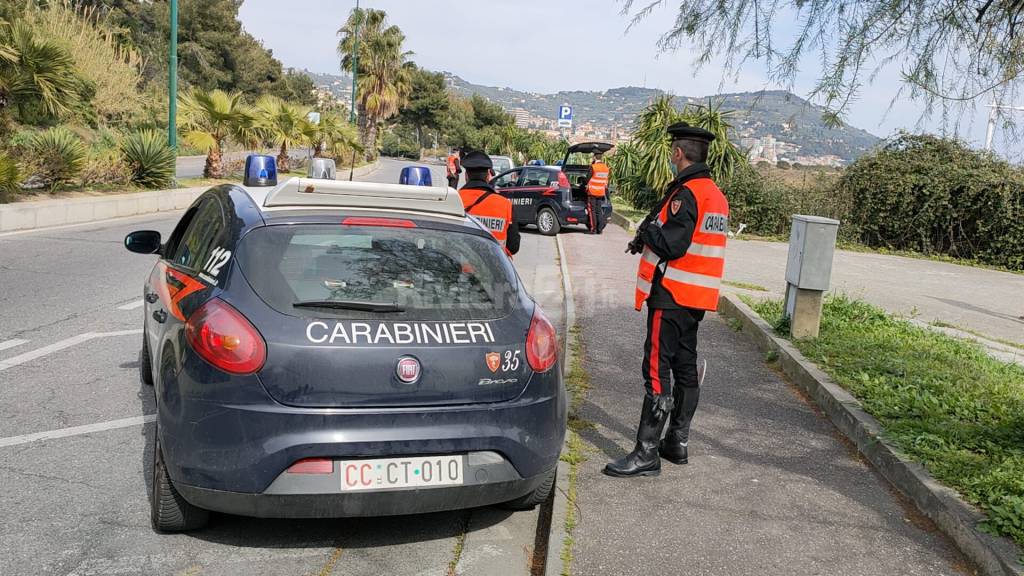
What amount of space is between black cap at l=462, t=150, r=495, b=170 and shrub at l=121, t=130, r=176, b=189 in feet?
50.2

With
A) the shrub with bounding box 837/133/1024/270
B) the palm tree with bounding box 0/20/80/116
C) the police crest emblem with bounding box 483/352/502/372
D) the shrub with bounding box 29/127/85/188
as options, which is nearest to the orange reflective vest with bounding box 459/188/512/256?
the police crest emblem with bounding box 483/352/502/372

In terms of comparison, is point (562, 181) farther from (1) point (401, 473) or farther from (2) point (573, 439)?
(1) point (401, 473)

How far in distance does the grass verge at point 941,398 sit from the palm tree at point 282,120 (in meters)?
23.6

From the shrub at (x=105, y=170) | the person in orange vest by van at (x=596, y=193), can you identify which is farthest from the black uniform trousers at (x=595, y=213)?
the shrub at (x=105, y=170)

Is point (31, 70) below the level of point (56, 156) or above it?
above

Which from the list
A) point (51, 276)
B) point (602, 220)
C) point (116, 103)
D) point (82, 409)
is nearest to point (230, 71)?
point (116, 103)

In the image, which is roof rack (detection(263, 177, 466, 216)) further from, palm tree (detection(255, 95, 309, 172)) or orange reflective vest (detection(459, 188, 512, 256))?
palm tree (detection(255, 95, 309, 172))

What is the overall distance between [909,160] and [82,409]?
20123 mm

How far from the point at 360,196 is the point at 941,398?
4376 mm

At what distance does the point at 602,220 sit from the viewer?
21.1 metres

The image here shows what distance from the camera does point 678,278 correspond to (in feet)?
15.8

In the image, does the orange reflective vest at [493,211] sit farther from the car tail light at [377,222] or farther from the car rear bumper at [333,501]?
the car rear bumper at [333,501]

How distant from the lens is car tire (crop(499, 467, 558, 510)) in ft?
14.3

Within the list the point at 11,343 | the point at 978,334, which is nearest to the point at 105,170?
the point at 11,343
